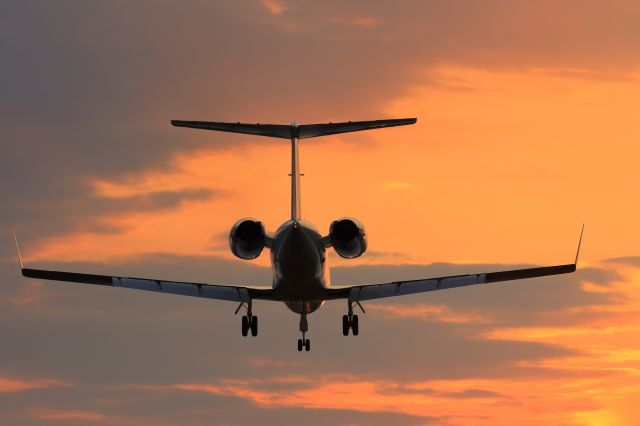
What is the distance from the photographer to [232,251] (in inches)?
2274

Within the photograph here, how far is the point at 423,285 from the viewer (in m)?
62.5

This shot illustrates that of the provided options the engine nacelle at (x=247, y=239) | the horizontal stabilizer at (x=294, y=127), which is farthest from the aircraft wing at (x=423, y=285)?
the horizontal stabilizer at (x=294, y=127)

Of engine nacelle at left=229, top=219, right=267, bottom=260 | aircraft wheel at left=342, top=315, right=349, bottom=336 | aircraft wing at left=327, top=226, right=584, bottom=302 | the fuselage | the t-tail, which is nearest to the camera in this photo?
the fuselage

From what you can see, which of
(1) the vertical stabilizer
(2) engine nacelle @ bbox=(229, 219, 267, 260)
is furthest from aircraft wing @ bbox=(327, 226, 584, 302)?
(2) engine nacelle @ bbox=(229, 219, 267, 260)

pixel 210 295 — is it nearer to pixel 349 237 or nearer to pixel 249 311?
pixel 249 311

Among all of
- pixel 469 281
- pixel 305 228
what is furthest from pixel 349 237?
pixel 469 281

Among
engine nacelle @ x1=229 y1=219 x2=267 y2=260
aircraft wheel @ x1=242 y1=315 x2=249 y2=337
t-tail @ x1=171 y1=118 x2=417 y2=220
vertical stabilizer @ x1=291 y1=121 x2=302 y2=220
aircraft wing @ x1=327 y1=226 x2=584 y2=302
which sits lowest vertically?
aircraft wheel @ x1=242 y1=315 x2=249 y2=337

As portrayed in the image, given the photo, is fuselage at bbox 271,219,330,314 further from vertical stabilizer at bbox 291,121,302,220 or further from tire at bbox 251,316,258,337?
tire at bbox 251,316,258,337

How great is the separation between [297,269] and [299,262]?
16.2 inches

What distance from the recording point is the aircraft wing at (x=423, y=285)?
60656mm

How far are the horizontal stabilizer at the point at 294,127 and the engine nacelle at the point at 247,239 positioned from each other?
5519 millimetres

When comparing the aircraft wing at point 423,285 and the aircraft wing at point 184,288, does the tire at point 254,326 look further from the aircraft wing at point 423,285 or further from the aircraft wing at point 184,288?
the aircraft wing at point 423,285

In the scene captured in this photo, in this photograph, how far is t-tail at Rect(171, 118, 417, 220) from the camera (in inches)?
2426

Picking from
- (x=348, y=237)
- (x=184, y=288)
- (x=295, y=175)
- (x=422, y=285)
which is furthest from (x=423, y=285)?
(x=184, y=288)
